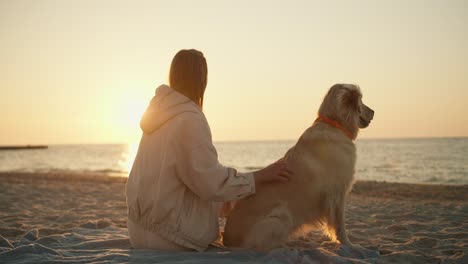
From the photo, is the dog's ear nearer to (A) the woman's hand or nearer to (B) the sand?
(A) the woman's hand

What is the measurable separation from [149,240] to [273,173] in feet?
3.92

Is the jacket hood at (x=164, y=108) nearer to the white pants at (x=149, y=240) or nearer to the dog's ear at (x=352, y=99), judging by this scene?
the white pants at (x=149, y=240)

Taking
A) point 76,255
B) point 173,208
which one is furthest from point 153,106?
point 76,255

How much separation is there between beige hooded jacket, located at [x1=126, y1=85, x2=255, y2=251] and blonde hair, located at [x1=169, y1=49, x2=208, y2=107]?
92 millimetres

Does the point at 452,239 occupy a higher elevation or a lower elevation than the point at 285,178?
lower

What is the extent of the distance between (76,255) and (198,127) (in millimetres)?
1628

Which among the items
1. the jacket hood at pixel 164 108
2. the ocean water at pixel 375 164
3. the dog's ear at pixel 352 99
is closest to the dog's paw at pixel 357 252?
the dog's ear at pixel 352 99

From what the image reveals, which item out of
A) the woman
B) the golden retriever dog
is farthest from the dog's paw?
the woman

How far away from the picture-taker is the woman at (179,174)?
3.29 metres

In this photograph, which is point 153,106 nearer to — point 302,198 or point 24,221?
point 302,198

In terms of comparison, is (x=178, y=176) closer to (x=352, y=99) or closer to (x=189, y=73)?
(x=189, y=73)

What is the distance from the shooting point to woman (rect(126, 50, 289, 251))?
3.29 meters

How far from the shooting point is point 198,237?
11.4 ft

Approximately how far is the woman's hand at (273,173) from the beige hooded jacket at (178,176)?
15cm
